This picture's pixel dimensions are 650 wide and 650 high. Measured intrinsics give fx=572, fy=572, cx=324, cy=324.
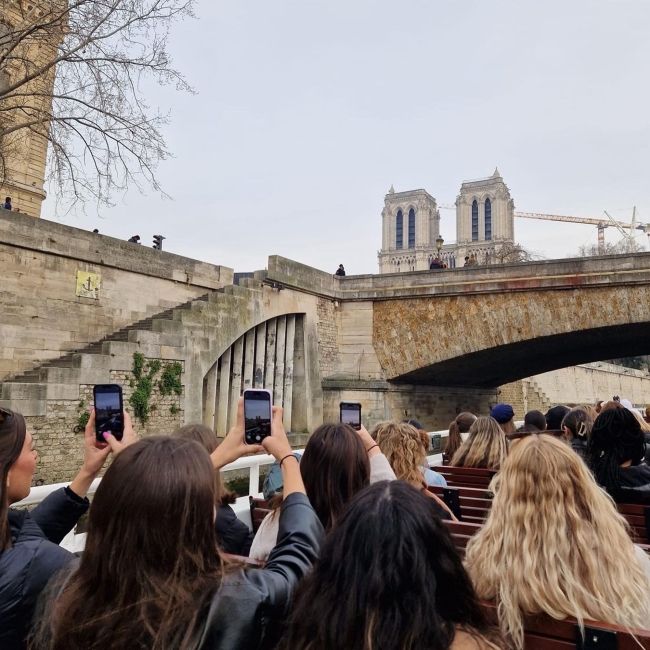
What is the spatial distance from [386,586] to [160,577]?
58 centimetres

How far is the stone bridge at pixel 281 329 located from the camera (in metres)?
11.1

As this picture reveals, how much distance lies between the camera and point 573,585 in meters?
1.84

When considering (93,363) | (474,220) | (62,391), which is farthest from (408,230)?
(62,391)

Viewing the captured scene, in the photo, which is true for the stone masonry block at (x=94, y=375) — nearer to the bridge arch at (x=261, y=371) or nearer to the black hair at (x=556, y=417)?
the bridge arch at (x=261, y=371)

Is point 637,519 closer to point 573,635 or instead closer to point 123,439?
point 573,635

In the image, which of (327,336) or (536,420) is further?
(327,336)

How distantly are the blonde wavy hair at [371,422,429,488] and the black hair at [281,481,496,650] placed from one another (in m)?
2.37

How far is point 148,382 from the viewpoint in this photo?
11.8 meters

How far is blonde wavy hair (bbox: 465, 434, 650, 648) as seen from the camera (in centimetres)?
182

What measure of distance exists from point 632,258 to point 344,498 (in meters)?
15.0

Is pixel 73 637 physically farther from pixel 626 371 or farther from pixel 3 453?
pixel 626 371

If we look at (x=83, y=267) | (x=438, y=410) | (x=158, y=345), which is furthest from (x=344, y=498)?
(x=438, y=410)

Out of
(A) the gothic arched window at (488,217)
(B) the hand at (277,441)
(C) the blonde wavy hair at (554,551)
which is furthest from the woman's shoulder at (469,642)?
(A) the gothic arched window at (488,217)

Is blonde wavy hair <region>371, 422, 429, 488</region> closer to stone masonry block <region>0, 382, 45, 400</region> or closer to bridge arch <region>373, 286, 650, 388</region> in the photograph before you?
stone masonry block <region>0, 382, 45, 400</region>
